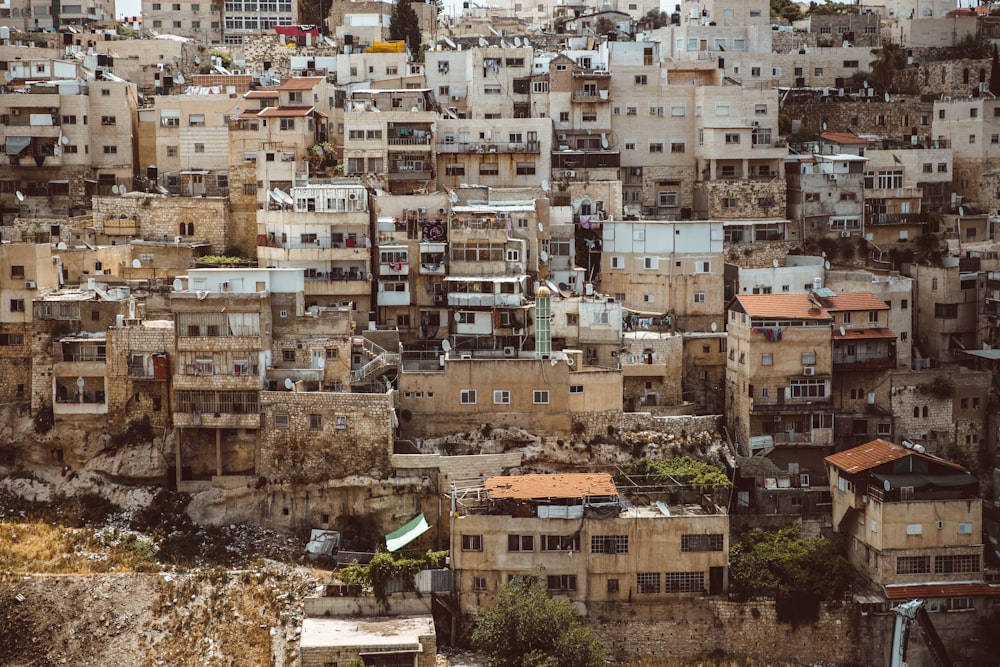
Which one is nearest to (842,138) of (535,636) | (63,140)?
(63,140)

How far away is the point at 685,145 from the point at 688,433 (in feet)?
55.5

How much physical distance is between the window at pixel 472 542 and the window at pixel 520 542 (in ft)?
2.44

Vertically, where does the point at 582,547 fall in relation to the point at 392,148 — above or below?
below

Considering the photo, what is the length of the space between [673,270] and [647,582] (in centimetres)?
1414

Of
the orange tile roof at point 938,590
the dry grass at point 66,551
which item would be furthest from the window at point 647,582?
the dry grass at point 66,551

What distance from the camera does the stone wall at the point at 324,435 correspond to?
4519 centimetres

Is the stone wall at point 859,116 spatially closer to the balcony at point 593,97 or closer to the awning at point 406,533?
the balcony at point 593,97

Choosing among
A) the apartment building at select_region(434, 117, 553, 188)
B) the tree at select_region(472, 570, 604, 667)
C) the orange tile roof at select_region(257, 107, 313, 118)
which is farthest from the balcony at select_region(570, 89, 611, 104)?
the tree at select_region(472, 570, 604, 667)

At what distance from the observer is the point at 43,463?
47.8 m

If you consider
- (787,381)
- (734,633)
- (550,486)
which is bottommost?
(734,633)

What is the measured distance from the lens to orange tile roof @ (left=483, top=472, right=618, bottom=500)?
138 ft

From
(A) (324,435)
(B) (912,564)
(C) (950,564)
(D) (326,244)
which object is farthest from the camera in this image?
(D) (326,244)

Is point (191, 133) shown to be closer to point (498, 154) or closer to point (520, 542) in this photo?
point (498, 154)

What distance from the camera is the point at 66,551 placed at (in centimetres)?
4403
